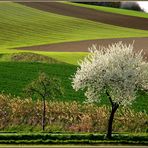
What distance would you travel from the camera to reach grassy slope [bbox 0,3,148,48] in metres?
51.9

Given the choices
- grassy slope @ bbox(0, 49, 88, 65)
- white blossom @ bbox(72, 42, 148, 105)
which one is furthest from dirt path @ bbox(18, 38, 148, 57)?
white blossom @ bbox(72, 42, 148, 105)

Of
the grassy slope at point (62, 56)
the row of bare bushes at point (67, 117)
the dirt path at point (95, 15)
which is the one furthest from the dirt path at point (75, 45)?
the row of bare bushes at point (67, 117)

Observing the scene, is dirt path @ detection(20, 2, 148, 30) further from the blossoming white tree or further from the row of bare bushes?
the blossoming white tree

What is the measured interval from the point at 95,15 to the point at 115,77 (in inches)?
1759

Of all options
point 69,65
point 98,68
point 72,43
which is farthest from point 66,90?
point 72,43

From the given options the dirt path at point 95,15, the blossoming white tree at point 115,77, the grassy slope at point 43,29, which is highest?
the blossoming white tree at point 115,77

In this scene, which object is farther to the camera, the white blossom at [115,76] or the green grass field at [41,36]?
the green grass field at [41,36]

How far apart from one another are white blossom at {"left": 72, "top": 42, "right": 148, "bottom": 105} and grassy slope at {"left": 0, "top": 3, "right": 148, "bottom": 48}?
1059 inches

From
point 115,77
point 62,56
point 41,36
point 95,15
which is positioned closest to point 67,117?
point 115,77

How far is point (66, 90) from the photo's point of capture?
30938 mm

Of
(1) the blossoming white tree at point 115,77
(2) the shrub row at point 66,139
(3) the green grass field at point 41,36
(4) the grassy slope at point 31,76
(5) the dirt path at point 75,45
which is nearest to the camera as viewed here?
(2) the shrub row at point 66,139

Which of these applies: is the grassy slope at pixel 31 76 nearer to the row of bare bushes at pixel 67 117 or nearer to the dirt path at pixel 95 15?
the row of bare bushes at pixel 67 117

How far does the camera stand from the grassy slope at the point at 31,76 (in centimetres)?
2974

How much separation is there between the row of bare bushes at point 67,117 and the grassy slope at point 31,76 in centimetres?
200
